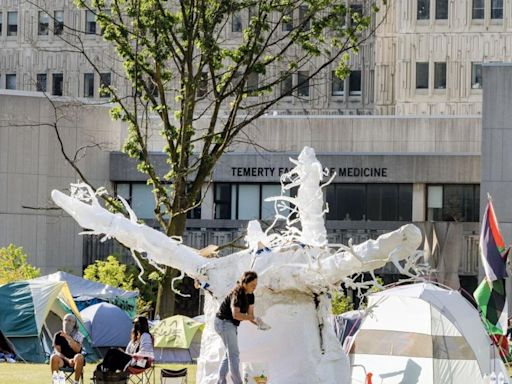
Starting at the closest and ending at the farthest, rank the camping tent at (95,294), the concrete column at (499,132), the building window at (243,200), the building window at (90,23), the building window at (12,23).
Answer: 1. the camping tent at (95,294)
2. the concrete column at (499,132)
3. the building window at (243,200)
4. the building window at (90,23)
5. the building window at (12,23)

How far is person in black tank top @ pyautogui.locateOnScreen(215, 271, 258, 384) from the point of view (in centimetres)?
2005

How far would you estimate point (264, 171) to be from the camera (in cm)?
5969

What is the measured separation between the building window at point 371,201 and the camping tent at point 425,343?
98.1ft

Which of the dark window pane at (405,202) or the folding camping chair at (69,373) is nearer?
the folding camping chair at (69,373)

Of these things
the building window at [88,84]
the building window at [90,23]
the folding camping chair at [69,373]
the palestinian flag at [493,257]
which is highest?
the building window at [90,23]

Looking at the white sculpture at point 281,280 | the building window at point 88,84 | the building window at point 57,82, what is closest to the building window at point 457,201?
the building window at point 88,84

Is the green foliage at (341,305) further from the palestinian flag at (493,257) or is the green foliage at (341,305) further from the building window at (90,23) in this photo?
the building window at (90,23)

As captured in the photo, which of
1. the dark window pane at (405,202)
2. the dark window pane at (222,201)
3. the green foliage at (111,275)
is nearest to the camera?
the green foliage at (111,275)

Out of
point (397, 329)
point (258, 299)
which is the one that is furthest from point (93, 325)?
point (258, 299)

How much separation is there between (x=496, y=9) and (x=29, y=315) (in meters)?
42.2

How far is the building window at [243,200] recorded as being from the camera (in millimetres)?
60344

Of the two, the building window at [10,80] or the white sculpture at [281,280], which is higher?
the building window at [10,80]

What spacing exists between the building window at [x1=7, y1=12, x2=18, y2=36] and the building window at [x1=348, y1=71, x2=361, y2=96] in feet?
55.2

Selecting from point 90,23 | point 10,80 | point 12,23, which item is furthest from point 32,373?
point 12,23
